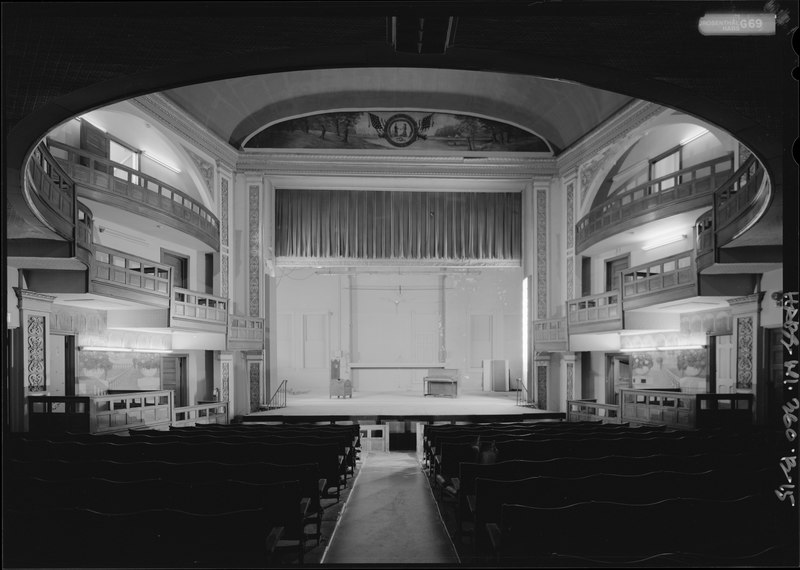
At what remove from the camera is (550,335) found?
17312 millimetres

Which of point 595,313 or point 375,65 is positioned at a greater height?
point 375,65

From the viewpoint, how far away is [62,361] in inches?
476

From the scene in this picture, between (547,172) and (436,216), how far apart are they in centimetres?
359

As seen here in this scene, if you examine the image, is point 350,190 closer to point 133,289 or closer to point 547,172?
point 547,172

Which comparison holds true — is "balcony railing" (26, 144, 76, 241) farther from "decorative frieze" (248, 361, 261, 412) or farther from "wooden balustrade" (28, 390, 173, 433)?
"decorative frieze" (248, 361, 261, 412)

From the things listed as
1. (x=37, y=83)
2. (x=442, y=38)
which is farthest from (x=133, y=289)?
(x=442, y=38)

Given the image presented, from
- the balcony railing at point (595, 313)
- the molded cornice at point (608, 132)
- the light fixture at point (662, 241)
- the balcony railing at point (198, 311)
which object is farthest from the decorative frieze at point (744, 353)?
the balcony railing at point (198, 311)

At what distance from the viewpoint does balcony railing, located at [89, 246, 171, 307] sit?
1066cm

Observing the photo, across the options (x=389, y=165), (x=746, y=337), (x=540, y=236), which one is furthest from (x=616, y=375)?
(x=389, y=165)

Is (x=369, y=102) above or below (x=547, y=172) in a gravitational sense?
above

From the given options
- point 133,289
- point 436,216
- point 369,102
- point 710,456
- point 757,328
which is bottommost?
point 710,456

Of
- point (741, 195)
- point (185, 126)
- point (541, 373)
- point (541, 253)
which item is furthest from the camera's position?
point (541, 253)

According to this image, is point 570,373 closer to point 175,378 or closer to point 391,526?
point 175,378

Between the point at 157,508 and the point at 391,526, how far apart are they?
260cm
